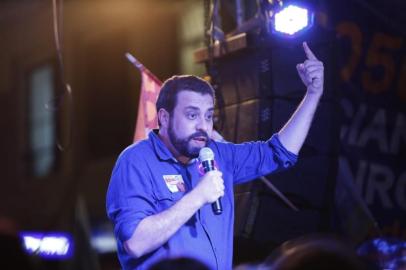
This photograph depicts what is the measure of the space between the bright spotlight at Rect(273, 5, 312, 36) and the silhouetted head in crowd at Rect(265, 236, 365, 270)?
2.86 meters

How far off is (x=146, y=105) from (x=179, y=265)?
9.54 feet

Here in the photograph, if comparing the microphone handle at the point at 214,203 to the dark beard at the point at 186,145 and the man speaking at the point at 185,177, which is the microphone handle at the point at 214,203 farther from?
the dark beard at the point at 186,145

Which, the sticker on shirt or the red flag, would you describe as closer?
the sticker on shirt

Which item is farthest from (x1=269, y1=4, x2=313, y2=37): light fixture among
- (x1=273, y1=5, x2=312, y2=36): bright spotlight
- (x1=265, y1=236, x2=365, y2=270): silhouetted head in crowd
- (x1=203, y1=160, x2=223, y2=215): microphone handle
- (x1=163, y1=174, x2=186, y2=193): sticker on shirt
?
(x1=265, y1=236, x2=365, y2=270): silhouetted head in crowd

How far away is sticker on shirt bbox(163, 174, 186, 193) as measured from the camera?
3.85 meters

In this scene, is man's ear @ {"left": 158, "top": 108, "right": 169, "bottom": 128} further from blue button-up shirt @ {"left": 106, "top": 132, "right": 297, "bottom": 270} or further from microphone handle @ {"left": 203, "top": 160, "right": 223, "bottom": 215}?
microphone handle @ {"left": 203, "top": 160, "right": 223, "bottom": 215}

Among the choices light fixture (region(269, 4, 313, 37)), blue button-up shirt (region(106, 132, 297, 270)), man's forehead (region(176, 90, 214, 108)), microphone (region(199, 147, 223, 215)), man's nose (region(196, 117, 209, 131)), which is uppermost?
light fixture (region(269, 4, 313, 37))

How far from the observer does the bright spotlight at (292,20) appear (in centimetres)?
505

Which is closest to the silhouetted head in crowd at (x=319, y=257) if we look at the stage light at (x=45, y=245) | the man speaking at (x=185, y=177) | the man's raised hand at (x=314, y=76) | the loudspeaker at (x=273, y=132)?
the man speaking at (x=185, y=177)

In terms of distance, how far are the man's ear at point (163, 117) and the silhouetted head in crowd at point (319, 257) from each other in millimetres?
1680

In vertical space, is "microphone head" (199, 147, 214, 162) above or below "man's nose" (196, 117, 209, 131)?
below

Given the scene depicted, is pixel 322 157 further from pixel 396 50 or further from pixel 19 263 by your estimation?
pixel 19 263

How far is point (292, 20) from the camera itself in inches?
200

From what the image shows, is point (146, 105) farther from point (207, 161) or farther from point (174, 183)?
point (207, 161)
